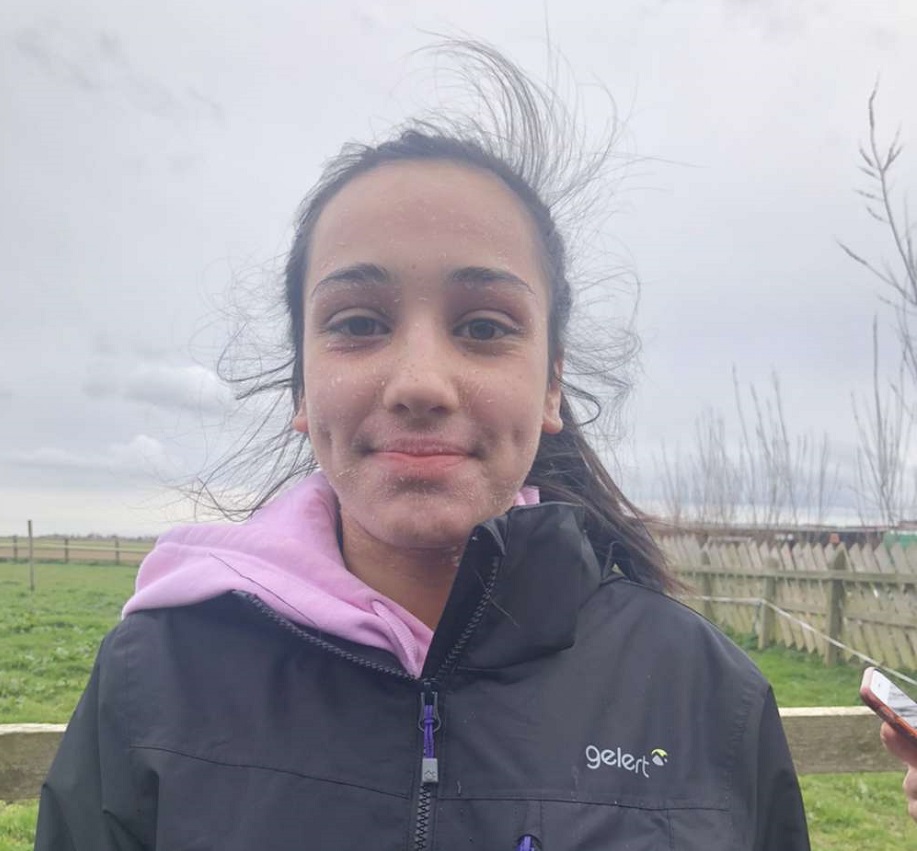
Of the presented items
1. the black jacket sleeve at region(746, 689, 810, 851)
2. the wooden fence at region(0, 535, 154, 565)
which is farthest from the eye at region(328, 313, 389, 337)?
the wooden fence at region(0, 535, 154, 565)

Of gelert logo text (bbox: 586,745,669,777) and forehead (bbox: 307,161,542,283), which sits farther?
forehead (bbox: 307,161,542,283)

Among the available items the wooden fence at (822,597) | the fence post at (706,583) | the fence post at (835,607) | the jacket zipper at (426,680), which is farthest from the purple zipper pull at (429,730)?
the fence post at (706,583)

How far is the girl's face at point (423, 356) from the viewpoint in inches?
57.9

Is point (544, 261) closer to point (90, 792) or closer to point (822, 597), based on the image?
point (90, 792)

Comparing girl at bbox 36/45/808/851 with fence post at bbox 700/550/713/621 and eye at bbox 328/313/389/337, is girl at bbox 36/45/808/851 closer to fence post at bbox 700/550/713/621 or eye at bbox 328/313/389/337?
eye at bbox 328/313/389/337

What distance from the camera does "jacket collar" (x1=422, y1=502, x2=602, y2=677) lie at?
1467mm

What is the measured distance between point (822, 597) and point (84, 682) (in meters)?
7.83

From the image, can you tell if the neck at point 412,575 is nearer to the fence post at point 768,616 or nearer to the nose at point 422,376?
the nose at point 422,376

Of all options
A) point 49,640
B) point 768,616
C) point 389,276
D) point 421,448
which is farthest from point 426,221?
point 49,640

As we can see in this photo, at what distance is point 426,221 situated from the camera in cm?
159

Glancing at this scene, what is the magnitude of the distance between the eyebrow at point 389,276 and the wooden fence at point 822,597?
5.84 m

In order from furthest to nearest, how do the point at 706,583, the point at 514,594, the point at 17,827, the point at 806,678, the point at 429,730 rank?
the point at 706,583 < the point at 806,678 < the point at 17,827 < the point at 514,594 < the point at 429,730

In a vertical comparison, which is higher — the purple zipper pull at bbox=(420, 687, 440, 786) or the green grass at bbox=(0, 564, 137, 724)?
the purple zipper pull at bbox=(420, 687, 440, 786)

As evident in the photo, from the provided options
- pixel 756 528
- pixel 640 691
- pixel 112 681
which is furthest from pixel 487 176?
pixel 756 528
